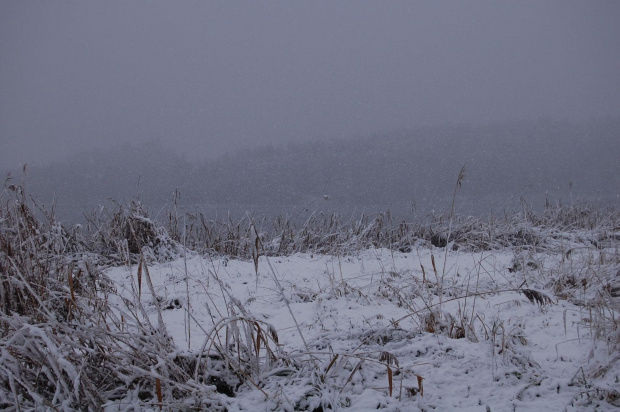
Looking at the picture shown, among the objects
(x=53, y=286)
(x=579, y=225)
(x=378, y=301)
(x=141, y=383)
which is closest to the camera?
(x=141, y=383)

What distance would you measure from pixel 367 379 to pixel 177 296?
5.66ft

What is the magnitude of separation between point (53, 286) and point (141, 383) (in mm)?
1023

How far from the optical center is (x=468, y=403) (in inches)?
55.7

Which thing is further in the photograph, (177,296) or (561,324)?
(177,296)

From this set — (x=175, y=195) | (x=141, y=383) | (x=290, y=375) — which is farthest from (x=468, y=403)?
(x=175, y=195)

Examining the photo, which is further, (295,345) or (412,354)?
(295,345)

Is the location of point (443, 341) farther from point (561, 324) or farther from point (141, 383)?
point (141, 383)

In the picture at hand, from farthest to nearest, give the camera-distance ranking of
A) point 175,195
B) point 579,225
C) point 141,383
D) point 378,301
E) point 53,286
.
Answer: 1. point 579,225
2. point 378,301
3. point 175,195
4. point 53,286
5. point 141,383

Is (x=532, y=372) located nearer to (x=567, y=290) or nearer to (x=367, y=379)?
(x=367, y=379)

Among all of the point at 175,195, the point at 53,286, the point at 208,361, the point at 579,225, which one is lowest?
the point at 579,225

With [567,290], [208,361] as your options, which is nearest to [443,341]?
[208,361]

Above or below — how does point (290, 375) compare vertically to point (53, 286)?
below

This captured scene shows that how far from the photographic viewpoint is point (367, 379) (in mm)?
1583

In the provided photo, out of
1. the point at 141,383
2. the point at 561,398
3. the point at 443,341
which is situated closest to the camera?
the point at 561,398
